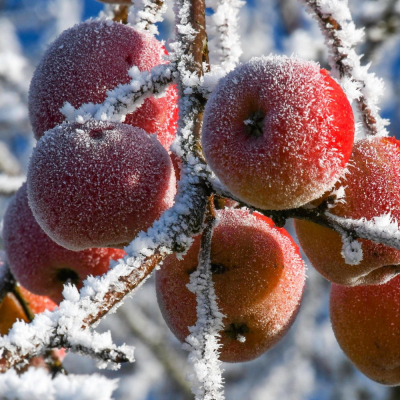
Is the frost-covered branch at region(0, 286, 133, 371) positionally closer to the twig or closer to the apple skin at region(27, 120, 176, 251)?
the apple skin at region(27, 120, 176, 251)

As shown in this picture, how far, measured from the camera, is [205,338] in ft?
2.53

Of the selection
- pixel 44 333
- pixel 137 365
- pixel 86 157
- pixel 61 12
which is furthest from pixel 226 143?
pixel 61 12

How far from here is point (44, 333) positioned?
60 cm

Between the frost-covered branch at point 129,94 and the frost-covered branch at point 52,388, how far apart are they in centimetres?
44

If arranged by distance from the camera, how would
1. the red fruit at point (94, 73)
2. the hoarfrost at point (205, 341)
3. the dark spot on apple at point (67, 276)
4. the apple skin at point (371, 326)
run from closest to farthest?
the hoarfrost at point (205, 341)
the red fruit at point (94, 73)
the apple skin at point (371, 326)
the dark spot on apple at point (67, 276)

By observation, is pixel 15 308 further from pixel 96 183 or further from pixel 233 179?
pixel 233 179

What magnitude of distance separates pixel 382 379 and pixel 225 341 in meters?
0.38

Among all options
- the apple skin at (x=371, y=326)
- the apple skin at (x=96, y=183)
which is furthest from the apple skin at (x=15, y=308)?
the apple skin at (x=371, y=326)

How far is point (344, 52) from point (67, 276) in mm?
760

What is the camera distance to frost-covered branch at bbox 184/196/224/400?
0.71m

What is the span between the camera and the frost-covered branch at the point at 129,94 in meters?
0.87

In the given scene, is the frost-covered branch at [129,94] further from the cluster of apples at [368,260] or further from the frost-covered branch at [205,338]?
the cluster of apples at [368,260]

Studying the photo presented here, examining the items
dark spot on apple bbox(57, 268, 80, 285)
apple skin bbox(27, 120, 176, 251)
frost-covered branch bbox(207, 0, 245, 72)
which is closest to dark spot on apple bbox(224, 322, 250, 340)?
apple skin bbox(27, 120, 176, 251)

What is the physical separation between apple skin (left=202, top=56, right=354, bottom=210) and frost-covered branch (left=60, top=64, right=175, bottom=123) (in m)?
0.14
